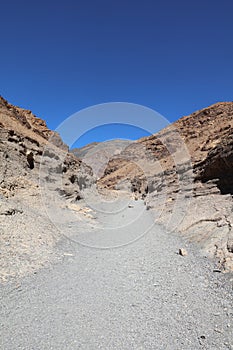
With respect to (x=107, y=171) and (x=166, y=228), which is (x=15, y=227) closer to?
(x=166, y=228)

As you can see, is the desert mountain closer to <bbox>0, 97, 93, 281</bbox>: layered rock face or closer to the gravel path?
<bbox>0, 97, 93, 281</bbox>: layered rock face

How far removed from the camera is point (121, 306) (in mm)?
4336

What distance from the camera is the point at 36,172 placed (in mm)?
14594

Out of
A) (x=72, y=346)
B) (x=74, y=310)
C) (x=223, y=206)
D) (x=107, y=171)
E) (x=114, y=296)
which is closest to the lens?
(x=72, y=346)

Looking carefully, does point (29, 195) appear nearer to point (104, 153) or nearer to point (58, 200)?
point (58, 200)

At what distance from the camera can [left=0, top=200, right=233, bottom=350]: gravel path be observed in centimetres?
333

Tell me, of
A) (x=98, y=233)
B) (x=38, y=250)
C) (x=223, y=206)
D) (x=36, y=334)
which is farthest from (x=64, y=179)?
(x=36, y=334)

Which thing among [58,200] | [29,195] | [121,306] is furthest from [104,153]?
[121,306]

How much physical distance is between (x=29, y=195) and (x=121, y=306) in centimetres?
894

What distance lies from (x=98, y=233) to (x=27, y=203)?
12.6 feet

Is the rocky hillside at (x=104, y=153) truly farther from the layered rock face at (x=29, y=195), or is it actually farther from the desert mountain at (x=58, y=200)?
the desert mountain at (x=58, y=200)

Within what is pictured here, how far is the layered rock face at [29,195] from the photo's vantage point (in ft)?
20.7

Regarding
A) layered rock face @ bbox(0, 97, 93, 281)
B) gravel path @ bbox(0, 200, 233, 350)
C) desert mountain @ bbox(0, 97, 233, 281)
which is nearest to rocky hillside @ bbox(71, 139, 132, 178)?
layered rock face @ bbox(0, 97, 93, 281)

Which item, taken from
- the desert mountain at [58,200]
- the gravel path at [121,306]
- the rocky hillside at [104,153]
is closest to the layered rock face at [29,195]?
the desert mountain at [58,200]
